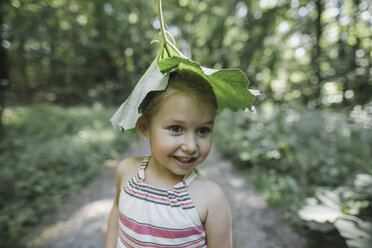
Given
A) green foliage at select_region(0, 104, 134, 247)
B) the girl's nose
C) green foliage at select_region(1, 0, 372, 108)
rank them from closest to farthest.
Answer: the girl's nose < green foliage at select_region(0, 104, 134, 247) < green foliage at select_region(1, 0, 372, 108)

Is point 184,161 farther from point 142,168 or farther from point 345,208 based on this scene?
point 345,208

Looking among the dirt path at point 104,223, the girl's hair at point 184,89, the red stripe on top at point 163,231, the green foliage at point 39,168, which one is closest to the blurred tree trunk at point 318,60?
the dirt path at point 104,223

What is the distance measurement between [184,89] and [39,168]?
363 cm

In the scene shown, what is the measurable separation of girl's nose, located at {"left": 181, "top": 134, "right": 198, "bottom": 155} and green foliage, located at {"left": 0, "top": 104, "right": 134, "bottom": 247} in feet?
8.55

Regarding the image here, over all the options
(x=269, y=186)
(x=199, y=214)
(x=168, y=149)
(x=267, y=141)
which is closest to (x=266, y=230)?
(x=269, y=186)

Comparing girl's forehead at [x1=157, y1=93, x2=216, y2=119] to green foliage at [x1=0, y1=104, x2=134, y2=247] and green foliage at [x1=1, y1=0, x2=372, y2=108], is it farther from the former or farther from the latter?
green foliage at [x1=0, y1=104, x2=134, y2=247]

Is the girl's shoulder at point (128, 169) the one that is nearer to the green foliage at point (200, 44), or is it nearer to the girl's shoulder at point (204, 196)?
the girl's shoulder at point (204, 196)

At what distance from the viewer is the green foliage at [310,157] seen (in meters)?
2.54

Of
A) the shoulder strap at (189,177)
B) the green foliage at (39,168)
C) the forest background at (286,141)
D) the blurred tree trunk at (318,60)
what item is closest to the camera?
the shoulder strap at (189,177)

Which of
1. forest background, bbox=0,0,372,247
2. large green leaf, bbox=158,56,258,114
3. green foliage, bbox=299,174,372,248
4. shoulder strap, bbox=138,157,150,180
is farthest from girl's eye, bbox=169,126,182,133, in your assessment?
green foliage, bbox=299,174,372,248

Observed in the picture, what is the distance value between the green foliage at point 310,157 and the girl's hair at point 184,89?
1823 mm

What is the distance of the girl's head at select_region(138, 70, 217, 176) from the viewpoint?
82 cm

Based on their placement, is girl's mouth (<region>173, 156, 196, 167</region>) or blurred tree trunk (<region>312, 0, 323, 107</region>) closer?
girl's mouth (<region>173, 156, 196, 167</region>)

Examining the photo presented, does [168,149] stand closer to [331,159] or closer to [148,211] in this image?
[148,211]
